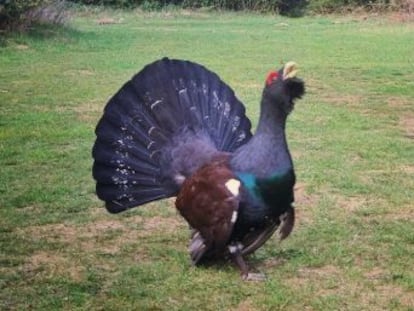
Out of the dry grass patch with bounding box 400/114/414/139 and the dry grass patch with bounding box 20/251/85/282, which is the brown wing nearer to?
the dry grass patch with bounding box 20/251/85/282

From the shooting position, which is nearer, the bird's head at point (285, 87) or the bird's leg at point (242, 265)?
the bird's head at point (285, 87)

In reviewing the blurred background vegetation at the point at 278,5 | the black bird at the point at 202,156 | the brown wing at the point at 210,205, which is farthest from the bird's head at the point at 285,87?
the blurred background vegetation at the point at 278,5

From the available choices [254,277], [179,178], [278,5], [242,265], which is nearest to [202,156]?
[179,178]

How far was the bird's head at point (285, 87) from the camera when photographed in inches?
179

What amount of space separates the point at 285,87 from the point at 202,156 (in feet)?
2.74

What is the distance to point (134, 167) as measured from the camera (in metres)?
5.25

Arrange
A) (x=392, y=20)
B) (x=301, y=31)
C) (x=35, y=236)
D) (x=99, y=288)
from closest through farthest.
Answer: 1. (x=99, y=288)
2. (x=35, y=236)
3. (x=301, y=31)
4. (x=392, y=20)

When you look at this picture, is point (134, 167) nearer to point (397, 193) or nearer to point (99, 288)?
point (99, 288)

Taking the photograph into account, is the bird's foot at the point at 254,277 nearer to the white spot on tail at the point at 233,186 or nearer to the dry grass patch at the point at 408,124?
the white spot on tail at the point at 233,186

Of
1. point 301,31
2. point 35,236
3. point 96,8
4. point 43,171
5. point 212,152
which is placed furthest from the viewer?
point 96,8

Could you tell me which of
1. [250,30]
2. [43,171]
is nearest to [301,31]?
[250,30]

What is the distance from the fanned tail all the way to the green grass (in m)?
0.45

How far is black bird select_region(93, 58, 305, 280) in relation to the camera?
4547 millimetres

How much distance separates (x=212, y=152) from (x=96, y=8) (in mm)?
33854
